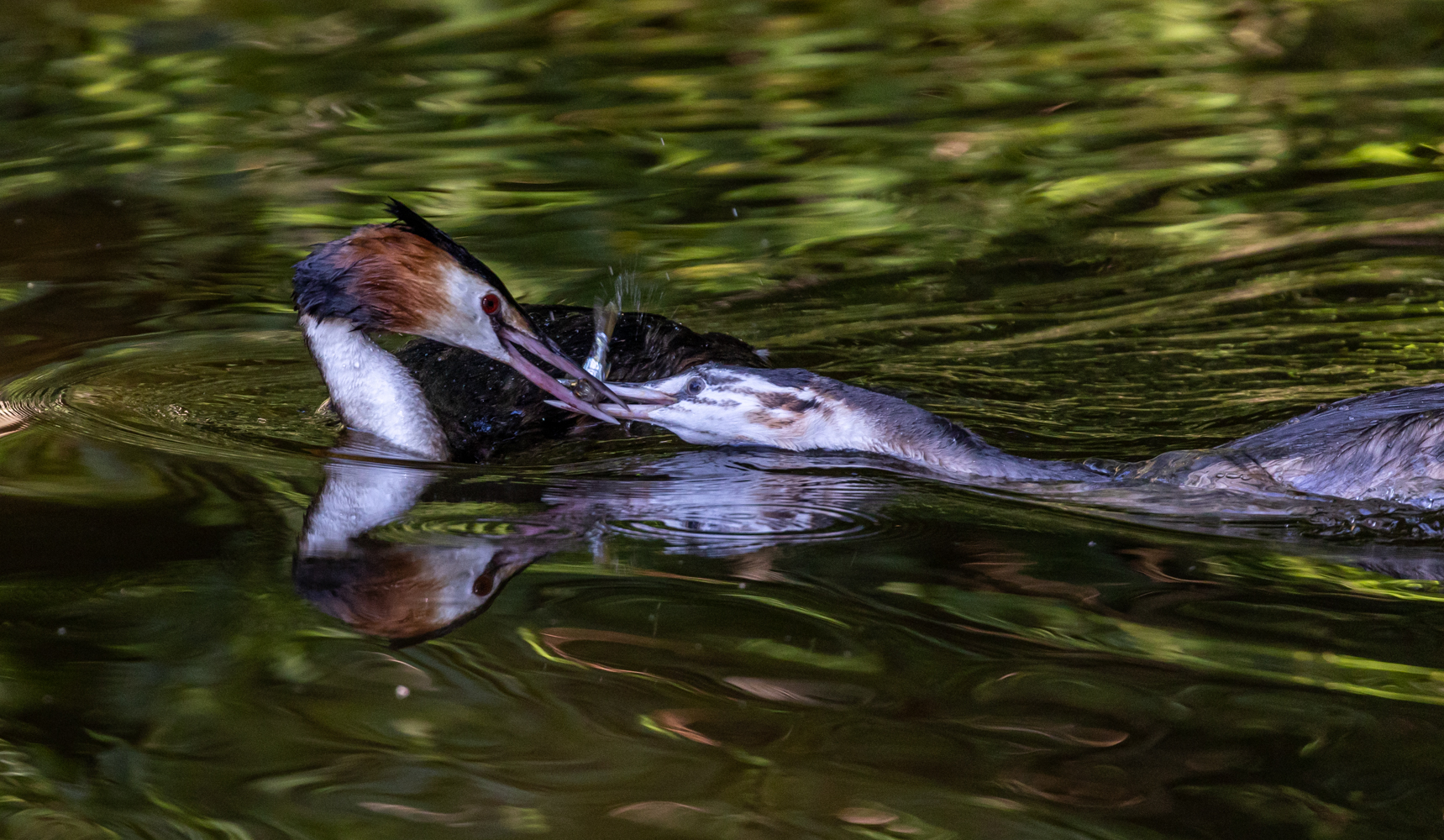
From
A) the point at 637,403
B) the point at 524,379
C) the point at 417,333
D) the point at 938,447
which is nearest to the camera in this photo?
the point at 938,447

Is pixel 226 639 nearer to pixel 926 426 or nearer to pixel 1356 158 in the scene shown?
pixel 926 426

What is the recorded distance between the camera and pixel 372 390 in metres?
5.23

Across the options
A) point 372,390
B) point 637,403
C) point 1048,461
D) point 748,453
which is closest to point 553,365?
point 637,403

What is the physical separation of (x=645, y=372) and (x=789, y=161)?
3388 millimetres

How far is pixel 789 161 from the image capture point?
8.61 m

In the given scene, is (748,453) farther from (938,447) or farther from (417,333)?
(417,333)

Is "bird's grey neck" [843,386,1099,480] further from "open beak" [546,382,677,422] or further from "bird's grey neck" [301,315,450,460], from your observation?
"bird's grey neck" [301,315,450,460]

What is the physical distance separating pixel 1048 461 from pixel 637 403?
1.38 meters

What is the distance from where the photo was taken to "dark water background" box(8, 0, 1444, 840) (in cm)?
294

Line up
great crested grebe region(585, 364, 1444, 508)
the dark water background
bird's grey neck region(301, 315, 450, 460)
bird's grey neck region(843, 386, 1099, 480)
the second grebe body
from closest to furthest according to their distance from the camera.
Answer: the dark water background
great crested grebe region(585, 364, 1444, 508)
bird's grey neck region(843, 386, 1099, 480)
bird's grey neck region(301, 315, 450, 460)
the second grebe body

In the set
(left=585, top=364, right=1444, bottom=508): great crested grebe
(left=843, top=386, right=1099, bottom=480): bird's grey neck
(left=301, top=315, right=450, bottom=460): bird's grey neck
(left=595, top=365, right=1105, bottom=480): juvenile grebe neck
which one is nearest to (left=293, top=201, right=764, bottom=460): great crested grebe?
(left=301, top=315, right=450, bottom=460): bird's grey neck

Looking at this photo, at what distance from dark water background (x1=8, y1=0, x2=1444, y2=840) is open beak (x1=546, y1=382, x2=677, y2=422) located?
0.18 metres

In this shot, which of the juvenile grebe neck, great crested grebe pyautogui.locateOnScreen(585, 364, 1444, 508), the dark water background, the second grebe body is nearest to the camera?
the dark water background

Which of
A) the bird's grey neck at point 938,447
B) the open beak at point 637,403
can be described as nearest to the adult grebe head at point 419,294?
the open beak at point 637,403
